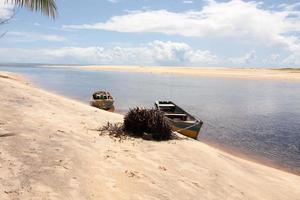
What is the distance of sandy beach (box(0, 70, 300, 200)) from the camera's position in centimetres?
793

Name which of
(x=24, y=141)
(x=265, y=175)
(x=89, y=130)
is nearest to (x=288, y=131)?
(x=265, y=175)

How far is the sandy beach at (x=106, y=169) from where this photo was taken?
7.93 metres

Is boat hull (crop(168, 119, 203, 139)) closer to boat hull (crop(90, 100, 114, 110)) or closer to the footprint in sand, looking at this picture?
the footprint in sand

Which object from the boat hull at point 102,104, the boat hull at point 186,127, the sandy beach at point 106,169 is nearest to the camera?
the sandy beach at point 106,169

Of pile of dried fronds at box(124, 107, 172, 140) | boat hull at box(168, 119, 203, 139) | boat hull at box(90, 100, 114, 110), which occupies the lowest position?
boat hull at box(90, 100, 114, 110)

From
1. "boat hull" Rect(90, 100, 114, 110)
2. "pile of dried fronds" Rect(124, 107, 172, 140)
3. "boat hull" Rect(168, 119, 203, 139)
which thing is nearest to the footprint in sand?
"pile of dried fronds" Rect(124, 107, 172, 140)

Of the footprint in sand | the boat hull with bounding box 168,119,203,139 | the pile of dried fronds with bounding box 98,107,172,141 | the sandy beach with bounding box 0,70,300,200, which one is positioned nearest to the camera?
the sandy beach with bounding box 0,70,300,200

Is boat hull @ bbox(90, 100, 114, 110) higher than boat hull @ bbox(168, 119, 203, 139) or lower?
lower

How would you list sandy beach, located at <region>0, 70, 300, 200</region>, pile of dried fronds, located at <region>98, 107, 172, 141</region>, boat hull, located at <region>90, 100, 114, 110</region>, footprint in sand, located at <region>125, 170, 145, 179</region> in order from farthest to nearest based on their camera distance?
1. boat hull, located at <region>90, 100, 114, 110</region>
2. pile of dried fronds, located at <region>98, 107, 172, 141</region>
3. footprint in sand, located at <region>125, 170, 145, 179</region>
4. sandy beach, located at <region>0, 70, 300, 200</region>

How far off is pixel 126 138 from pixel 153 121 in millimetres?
1429

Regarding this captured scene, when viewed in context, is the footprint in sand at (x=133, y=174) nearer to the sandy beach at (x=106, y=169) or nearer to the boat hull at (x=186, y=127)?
the sandy beach at (x=106, y=169)

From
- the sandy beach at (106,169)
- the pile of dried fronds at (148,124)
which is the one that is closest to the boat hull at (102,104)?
the sandy beach at (106,169)

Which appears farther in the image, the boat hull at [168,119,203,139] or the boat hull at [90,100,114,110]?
the boat hull at [90,100,114,110]

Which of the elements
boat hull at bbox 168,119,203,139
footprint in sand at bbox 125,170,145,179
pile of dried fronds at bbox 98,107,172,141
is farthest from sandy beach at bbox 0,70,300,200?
boat hull at bbox 168,119,203,139
